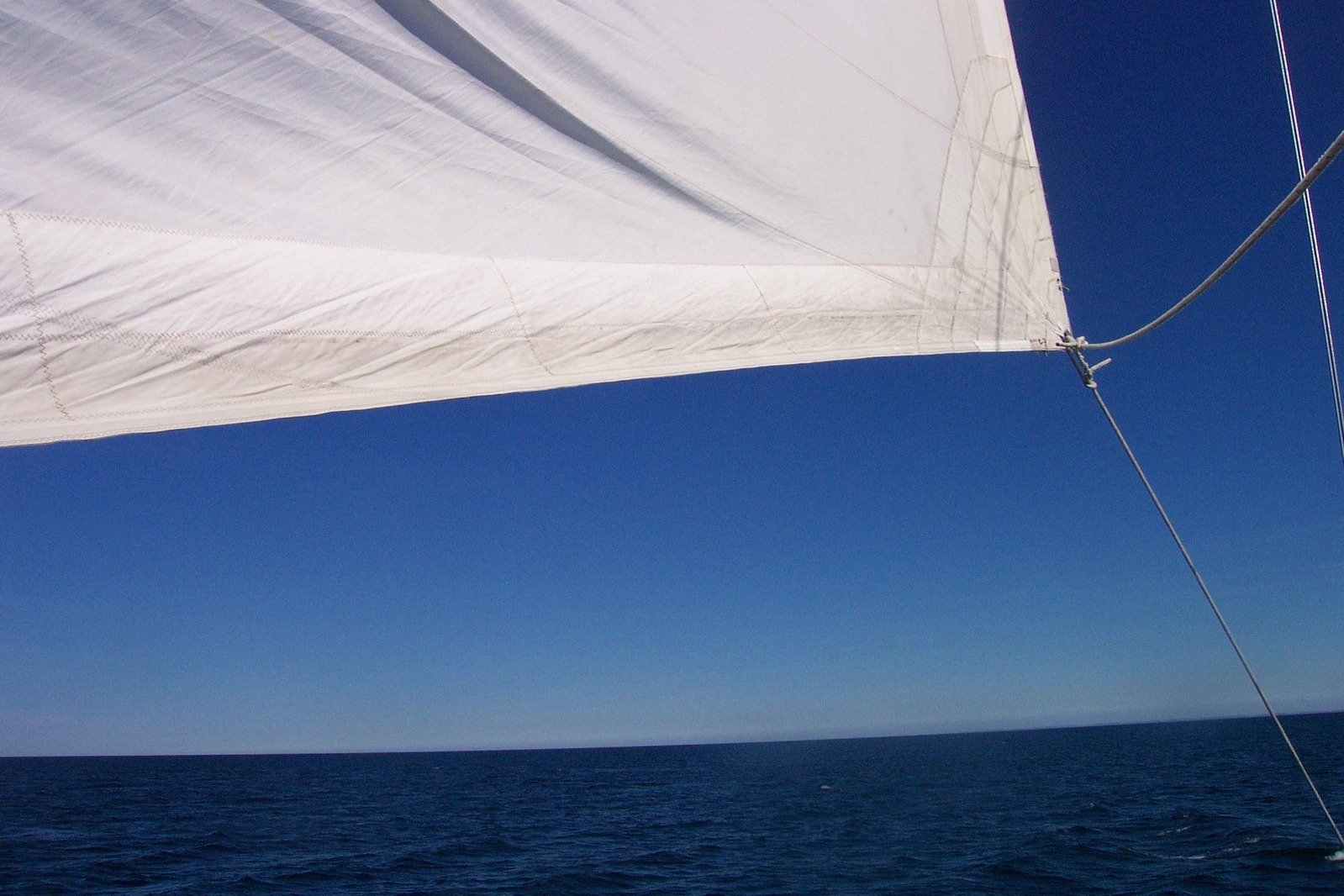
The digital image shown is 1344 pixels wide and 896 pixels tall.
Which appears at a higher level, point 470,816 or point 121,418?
point 121,418

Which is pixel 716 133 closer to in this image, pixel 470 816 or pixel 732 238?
pixel 732 238

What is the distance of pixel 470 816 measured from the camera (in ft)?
96.8

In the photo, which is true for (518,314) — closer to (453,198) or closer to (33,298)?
(453,198)

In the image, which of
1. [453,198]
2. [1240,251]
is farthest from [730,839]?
[453,198]

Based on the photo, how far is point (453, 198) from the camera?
219cm

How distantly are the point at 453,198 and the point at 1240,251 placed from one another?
2.49 metres

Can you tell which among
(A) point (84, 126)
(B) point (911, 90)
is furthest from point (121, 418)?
(B) point (911, 90)

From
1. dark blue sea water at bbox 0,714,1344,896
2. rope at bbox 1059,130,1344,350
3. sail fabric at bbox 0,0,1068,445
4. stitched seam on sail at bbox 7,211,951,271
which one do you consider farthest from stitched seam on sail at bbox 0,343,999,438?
dark blue sea water at bbox 0,714,1344,896

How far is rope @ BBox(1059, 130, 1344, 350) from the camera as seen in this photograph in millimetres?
2303

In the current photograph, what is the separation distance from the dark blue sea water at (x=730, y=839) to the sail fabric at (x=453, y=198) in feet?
42.9

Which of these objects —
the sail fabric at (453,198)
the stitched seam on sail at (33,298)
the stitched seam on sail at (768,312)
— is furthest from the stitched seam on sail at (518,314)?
the stitched seam on sail at (33,298)

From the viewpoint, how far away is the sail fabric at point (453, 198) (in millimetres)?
1623

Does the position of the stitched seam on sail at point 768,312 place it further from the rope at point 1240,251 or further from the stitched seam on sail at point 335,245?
the rope at point 1240,251

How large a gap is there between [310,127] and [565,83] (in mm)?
667
